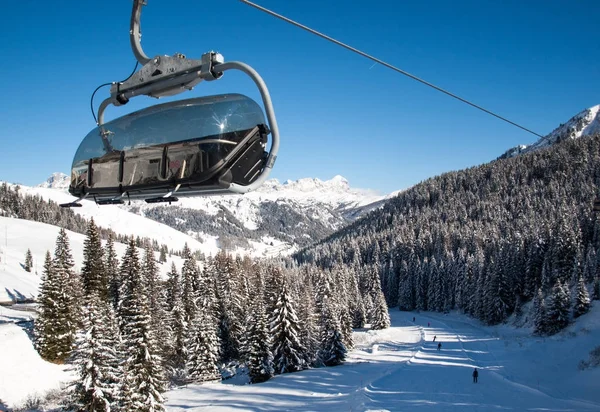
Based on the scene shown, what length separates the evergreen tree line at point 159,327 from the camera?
69.9 ft

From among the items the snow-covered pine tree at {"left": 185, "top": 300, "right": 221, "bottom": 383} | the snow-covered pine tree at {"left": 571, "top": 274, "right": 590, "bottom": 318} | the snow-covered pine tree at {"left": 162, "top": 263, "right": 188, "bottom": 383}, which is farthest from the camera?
the snow-covered pine tree at {"left": 571, "top": 274, "right": 590, "bottom": 318}

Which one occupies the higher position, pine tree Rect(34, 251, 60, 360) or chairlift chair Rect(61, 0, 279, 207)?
chairlift chair Rect(61, 0, 279, 207)

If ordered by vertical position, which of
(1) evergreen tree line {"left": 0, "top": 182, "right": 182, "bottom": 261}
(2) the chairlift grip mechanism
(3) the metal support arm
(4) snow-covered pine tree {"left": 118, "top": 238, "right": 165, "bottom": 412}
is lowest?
(4) snow-covered pine tree {"left": 118, "top": 238, "right": 165, "bottom": 412}

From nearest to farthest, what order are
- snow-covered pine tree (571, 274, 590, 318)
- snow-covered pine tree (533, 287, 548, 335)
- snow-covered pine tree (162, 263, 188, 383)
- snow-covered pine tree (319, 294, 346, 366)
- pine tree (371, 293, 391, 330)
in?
snow-covered pine tree (162, 263, 188, 383) → snow-covered pine tree (319, 294, 346, 366) → snow-covered pine tree (571, 274, 590, 318) → snow-covered pine tree (533, 287, 548, 335) → pine tree (371, 293, 391, 330)

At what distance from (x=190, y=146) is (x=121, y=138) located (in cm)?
235

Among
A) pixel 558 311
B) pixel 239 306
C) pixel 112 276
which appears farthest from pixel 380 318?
pixel 112 276

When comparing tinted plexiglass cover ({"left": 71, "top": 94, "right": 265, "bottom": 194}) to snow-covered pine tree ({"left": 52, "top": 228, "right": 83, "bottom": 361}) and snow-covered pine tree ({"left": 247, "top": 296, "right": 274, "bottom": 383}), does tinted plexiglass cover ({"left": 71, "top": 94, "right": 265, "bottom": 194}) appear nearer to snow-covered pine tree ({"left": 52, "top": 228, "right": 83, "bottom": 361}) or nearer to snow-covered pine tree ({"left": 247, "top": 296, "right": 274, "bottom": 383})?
snow-covered pine tree ({"left": 247, "top": 296, "right": 274, "bottom": 383})

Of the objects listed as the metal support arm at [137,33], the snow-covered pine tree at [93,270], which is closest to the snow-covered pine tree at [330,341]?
the snow-covered pine tree at [93,270]

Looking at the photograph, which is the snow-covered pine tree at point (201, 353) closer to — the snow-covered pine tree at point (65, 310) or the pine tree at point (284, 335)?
the pine tree at point (284, 335)

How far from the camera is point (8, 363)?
3359 centimetres

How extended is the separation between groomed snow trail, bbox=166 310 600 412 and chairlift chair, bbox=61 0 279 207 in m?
20.8

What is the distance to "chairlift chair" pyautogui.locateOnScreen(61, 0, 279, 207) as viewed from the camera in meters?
6.84

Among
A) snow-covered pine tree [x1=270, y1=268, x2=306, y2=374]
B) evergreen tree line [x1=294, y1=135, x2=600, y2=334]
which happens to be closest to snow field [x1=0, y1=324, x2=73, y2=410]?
snow-covered pine tree [x1=270, y1=268, x2=306, y2=374]

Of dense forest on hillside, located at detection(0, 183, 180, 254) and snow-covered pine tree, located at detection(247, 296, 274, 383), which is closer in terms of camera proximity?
snow-covered pine tree, located at detection(247, 296, 274, 383)
